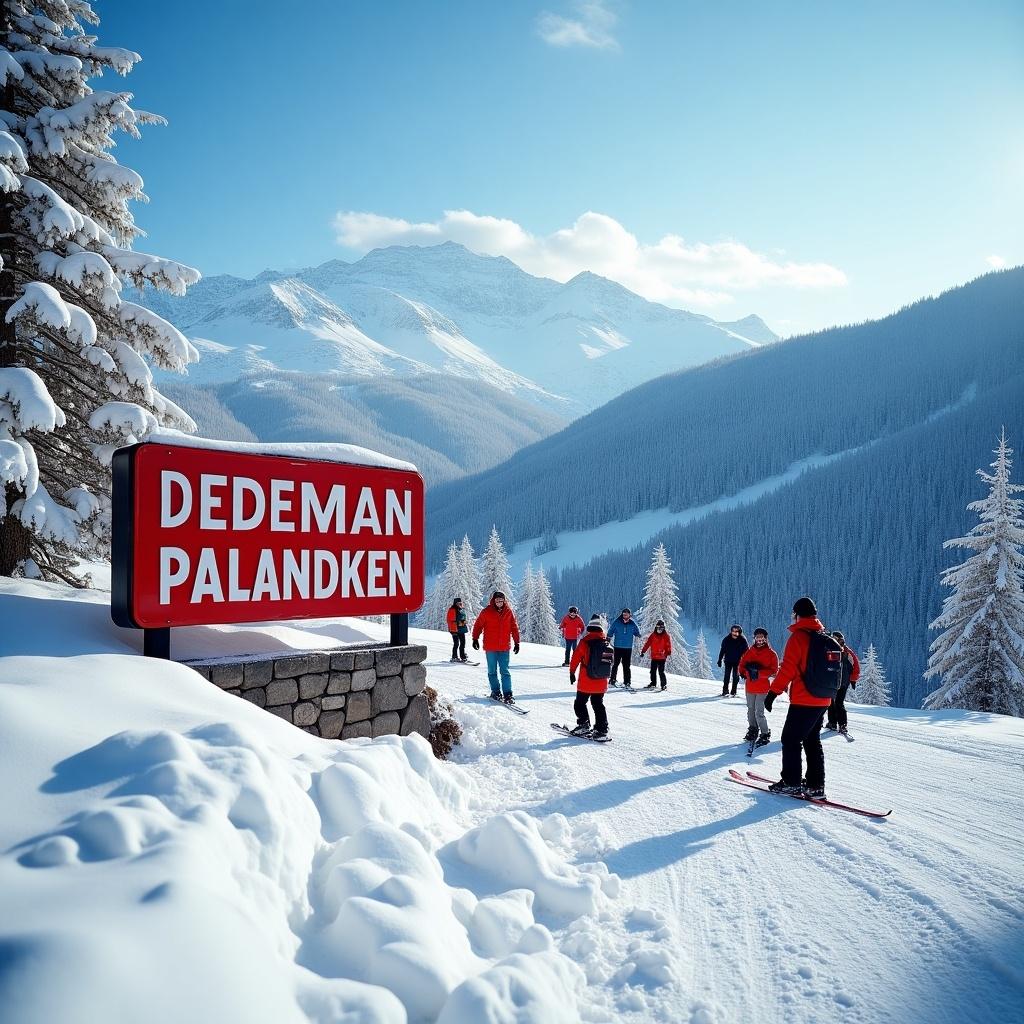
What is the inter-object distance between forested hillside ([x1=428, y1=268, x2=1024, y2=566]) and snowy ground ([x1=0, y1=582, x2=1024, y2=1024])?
110 m

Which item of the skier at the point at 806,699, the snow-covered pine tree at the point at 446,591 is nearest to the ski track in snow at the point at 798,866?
the skier at the point at 806,699

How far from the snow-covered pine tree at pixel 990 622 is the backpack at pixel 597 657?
14354 mm

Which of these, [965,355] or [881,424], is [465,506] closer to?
[881,424]

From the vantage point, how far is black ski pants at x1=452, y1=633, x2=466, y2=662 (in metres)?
14.4

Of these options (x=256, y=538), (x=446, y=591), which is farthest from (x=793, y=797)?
(x=446, y=591)

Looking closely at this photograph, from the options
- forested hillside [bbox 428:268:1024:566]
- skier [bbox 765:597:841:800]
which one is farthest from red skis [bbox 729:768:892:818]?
forested hillside [bbox 428:268:1024:566]

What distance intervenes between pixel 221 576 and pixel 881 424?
167 metres

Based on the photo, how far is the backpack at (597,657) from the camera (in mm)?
7380

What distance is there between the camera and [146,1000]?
191 cm

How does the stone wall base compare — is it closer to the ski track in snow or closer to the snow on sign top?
the ski track in snow

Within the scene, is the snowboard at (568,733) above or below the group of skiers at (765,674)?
below

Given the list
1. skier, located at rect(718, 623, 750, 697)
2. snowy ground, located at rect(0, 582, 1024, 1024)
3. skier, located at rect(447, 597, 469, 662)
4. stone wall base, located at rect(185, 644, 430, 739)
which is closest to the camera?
snowy ground, located at rect(0, 582, 1024, 1024)

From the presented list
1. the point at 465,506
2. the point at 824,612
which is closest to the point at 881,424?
the point at 824,612

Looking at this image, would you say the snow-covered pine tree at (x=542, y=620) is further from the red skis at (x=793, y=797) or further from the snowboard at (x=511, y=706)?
the red skis at (x=793, y=797)
